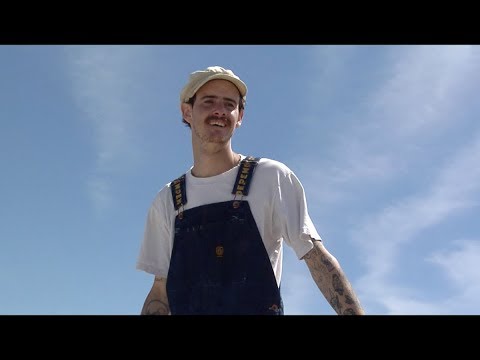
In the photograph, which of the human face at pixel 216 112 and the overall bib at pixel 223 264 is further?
the human face at pixel 216 112

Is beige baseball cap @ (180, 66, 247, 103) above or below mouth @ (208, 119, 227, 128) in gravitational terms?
above

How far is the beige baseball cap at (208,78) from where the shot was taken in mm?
4785

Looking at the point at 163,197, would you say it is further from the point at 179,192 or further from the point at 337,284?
the point at 337,284

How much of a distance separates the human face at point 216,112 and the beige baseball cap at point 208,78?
0.17 ft

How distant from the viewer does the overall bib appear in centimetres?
Result: 421

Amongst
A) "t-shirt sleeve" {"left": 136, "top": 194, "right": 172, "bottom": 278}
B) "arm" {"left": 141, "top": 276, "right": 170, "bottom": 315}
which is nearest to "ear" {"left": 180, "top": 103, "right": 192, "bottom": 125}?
"t-shirt sleeve" {"left": 136, "top": 194, "right": 172, "bottom": 278}

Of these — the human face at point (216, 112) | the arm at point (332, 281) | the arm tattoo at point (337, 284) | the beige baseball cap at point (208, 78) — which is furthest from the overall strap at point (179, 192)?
the arm tattoo at point (337, 284)

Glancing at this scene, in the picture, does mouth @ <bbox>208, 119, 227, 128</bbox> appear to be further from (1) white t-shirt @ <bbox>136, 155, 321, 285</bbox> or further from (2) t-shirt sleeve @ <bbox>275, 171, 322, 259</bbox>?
(2) t-shirt sleeve @ <bbox>275, 171, 322, 259</bbox>

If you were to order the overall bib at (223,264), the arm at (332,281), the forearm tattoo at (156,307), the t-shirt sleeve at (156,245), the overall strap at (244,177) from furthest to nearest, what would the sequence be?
the t-shirt sleeve at (156,245), the forearm tattoo at (156,307), the overall strap at (244,177), the overall bib at (223,264), the arm at (332,281)

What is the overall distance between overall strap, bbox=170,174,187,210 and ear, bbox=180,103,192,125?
491mm

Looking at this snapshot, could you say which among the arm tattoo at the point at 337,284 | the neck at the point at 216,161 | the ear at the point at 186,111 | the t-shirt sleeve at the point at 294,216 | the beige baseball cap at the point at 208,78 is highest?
the beige baseball cap at the point at 208,78

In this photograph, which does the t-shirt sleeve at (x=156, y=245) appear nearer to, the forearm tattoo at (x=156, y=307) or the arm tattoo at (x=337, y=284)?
the forearm tattoo at (x=156, y=307)

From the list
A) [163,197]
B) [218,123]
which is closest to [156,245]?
[163,197]
